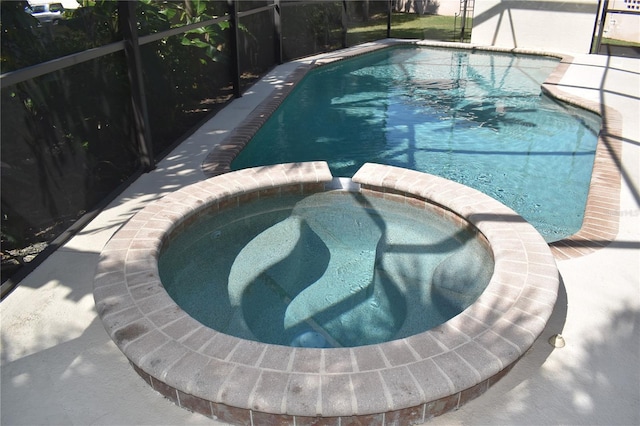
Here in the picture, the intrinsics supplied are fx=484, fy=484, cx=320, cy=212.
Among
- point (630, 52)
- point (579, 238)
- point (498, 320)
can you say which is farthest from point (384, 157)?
point (630, 52)

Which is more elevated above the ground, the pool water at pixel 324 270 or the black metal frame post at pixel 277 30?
the black metal frame post at pixel 277 30

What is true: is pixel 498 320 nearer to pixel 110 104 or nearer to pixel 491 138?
pixel 110 104

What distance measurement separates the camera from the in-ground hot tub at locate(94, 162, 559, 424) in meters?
2.44

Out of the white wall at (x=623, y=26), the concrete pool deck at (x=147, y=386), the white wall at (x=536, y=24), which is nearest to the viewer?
the concrete pool deck at (x=147, y=386)

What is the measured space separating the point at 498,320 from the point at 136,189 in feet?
14.0

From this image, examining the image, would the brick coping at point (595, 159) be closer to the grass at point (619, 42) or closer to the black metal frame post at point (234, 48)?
the black metal frame post at point (234, 48)

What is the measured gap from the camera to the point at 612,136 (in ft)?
24.3

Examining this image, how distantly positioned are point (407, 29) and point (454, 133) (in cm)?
1462

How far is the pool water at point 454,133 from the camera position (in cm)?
646

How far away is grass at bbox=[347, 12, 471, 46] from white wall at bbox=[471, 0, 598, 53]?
201 centimetres

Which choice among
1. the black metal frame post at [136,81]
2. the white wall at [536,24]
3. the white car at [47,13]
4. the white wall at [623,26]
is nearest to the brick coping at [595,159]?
the black metal frame post at [136,81]

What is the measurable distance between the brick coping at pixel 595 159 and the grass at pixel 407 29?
20.1 feet

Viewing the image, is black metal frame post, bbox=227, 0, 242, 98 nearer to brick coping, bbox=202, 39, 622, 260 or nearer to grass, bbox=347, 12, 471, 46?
brick coping, bbox=202, 39, 622, 260

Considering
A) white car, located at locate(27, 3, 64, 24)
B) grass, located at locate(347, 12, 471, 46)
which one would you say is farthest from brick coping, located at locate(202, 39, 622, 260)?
grass, located at locate(347, 12, 471, 46)
